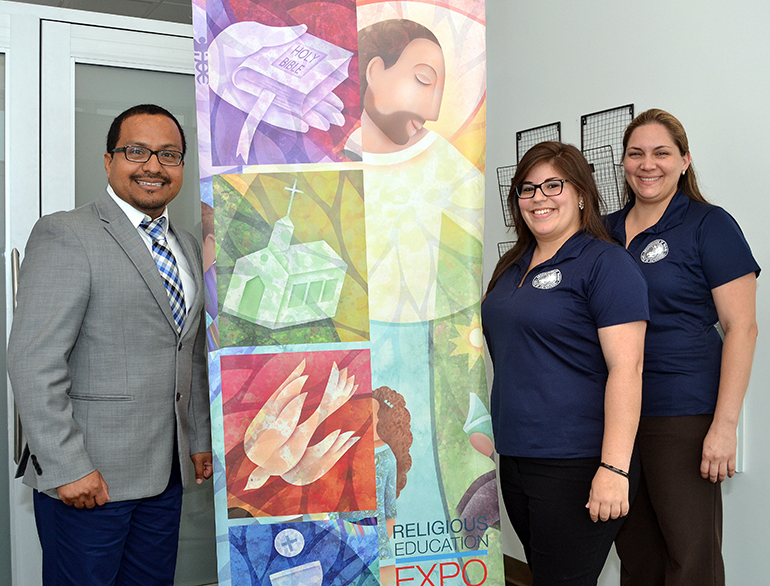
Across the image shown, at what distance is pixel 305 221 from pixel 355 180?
16 cm

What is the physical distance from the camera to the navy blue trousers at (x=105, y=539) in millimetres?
1519

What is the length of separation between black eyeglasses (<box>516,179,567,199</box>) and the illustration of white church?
1.55 ft

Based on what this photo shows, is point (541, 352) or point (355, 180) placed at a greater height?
point (355, 180)

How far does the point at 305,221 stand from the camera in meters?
1.58

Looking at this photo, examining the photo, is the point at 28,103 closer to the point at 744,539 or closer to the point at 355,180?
the point at 355,180

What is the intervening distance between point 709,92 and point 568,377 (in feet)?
3.81

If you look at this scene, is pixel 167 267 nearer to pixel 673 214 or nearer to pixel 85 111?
pixel 85 111

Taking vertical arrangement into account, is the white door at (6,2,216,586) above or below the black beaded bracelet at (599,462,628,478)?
above

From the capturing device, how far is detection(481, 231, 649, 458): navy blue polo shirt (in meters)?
1.42

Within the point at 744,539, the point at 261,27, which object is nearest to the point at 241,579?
the point at 261,27

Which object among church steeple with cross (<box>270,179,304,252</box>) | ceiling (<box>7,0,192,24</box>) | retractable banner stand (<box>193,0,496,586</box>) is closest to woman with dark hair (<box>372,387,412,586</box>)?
retractable banner stand (<box>193,0,496,586</box>)

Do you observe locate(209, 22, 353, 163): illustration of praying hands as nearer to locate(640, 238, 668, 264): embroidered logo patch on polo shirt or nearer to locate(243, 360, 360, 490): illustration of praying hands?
locate(243, 360, 360, 490): illustration of praying hands

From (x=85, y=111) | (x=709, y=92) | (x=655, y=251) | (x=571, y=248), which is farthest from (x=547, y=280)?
(x=85, y=111)

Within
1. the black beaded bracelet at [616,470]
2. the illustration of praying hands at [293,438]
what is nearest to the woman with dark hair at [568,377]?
the black beaded bracelet at [616,470]
